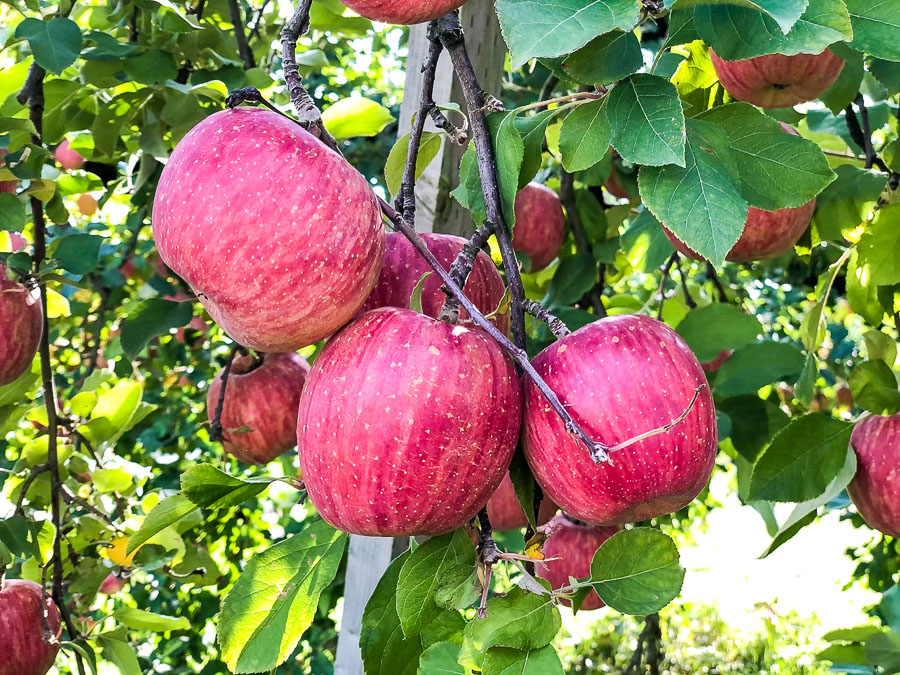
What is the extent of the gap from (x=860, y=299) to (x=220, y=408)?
2.91ft

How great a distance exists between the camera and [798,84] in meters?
0.98

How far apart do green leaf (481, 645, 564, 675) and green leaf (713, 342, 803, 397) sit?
71 centimetres

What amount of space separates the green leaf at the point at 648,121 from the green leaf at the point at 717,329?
62cm

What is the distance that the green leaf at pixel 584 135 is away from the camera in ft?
2.17

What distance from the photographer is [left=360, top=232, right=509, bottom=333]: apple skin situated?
71cm

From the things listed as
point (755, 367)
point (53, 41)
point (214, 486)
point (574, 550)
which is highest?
point (53, 41)

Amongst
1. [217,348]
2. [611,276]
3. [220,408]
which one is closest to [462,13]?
[220,408]

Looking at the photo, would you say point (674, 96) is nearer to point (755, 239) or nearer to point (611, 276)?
point (755, 239)

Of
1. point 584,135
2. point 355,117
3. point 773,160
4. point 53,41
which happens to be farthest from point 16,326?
point 773,160

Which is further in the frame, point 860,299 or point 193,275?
point 860,299

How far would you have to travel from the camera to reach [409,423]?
577mm

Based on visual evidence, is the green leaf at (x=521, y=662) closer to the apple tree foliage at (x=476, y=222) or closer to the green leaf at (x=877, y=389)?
the apple tree foliage at (x=476, y=222)

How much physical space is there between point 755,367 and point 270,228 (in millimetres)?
810

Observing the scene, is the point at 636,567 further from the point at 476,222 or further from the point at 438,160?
the point at 438,160
